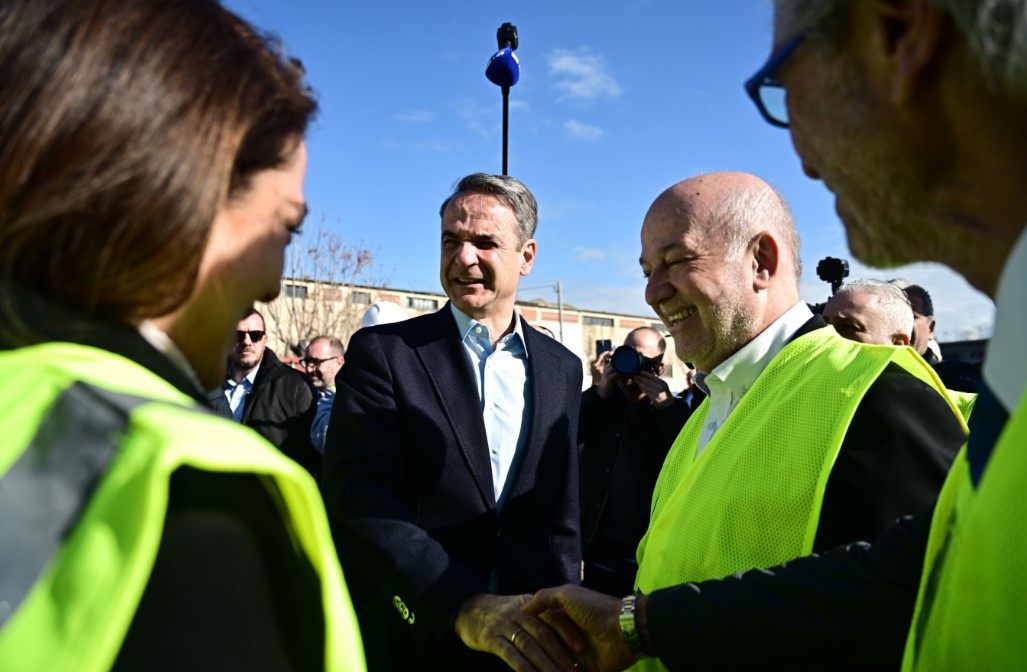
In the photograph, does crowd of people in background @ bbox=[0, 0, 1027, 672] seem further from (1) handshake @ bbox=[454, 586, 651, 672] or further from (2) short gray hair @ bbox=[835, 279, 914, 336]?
(2) short gray hair @ bbox=[835, 279, 914, 336]

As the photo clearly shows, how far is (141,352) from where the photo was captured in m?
0.79

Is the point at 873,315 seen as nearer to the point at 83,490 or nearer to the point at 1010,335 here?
the point at 1010,335

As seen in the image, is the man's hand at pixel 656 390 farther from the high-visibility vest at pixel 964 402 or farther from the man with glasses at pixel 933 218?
the man with glasses at pixel 933 218

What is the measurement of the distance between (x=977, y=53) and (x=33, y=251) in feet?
3.60

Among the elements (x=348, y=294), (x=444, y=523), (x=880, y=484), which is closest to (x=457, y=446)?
(x=444, y=523)

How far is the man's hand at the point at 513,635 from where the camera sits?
6.00 ft

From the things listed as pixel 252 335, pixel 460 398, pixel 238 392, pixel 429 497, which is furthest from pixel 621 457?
pixel 252 335

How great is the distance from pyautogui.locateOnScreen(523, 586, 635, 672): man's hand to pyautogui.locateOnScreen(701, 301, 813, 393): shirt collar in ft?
2.41

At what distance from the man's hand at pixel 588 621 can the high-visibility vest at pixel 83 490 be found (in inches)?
45.9

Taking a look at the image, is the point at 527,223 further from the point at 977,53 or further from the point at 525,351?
the point at 977,53

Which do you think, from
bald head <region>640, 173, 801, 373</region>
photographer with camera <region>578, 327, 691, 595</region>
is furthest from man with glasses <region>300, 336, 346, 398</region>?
bald head <region>640, 173, 801, 373</region>

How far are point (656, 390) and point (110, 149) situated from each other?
3633mm

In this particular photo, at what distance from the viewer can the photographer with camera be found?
155 inches

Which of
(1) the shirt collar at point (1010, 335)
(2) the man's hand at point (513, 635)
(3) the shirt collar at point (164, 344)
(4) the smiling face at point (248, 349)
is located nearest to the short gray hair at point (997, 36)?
(1) the shirt collar at point (1010, 335)
